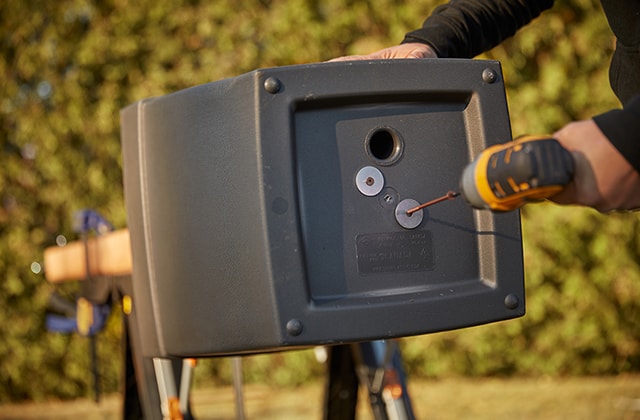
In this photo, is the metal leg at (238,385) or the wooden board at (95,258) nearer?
the wooden board at (95,258)

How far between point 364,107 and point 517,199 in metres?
0.33

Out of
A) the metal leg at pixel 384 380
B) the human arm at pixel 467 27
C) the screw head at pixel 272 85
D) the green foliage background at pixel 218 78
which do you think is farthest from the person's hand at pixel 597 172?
the green foliage background at pixel 218 78

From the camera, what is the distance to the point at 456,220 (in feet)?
4.33

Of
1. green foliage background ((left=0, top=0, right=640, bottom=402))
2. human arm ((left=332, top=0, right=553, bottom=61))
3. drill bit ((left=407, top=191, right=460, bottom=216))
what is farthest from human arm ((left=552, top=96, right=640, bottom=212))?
green foliage background ((left=0, top=0, right=640, bottom=402))

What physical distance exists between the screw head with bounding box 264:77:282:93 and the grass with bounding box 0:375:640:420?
2.55 m

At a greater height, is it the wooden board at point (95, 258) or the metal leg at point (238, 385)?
the wooden board at point (95, 258)

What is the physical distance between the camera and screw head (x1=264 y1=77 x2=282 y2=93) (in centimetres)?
123

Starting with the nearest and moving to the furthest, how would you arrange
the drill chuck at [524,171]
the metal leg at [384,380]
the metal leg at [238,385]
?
the drill chuck at [524,171] → the metal leg at [384,380] → the metal leg at [238,385]

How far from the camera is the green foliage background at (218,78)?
3809 millimetres

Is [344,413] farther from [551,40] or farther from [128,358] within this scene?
[551,40]

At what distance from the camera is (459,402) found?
12.3 feet

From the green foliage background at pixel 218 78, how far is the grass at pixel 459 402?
70mm

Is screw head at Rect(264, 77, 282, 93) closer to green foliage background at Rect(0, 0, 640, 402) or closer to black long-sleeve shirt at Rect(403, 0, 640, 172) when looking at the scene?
black long-sleeve shirt at Rect(403, 0, 640, 172)

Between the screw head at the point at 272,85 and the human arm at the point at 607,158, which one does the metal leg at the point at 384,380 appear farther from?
the human arm at the point at 607,158
